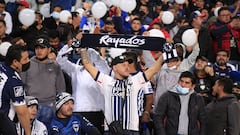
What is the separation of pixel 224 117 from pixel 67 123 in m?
2.30

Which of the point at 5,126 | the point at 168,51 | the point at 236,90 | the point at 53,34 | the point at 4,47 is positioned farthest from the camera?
the point at 53,34

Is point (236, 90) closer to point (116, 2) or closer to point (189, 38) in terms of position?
point (189, 38)

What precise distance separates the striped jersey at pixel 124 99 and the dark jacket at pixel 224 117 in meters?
1.18

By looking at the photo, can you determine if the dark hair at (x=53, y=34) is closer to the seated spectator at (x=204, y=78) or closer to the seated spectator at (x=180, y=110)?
the seated spectator at (x=204, y=78)

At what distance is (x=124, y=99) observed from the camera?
25.0ft

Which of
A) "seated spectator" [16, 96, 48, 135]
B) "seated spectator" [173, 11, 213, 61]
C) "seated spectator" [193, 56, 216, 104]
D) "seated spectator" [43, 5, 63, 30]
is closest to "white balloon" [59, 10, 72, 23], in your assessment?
"seated spectator" [43, 5, 63, 30]

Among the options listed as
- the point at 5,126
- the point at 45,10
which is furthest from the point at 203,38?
the point at 5,126

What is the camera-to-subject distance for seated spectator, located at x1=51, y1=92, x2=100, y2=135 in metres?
7.07

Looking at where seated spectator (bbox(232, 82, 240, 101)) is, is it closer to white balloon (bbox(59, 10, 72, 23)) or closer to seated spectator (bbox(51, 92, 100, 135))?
seated spectator (bbox(51, 92, 100, 135))

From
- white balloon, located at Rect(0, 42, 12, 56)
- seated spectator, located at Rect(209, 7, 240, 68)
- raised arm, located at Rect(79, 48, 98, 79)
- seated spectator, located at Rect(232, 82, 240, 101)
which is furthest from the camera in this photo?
seated spectator, located at Rect(209, 7, 240, 68)

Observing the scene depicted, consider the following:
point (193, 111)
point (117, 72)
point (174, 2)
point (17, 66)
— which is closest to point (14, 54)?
point (17, 66)

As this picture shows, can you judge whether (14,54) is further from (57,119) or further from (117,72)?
(117,72)

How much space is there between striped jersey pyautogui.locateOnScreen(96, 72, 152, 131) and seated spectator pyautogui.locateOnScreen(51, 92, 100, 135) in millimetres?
569

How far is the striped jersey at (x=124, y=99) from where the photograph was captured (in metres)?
7.62
